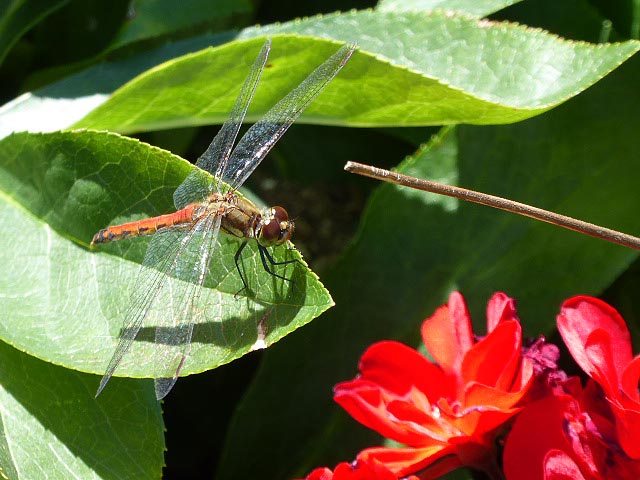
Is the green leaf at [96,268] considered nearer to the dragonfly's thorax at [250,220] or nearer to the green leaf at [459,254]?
the dragonfly's thorax at [250,220]

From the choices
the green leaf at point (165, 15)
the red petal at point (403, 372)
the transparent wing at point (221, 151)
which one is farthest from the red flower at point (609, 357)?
the green leaf at point (165, 15)

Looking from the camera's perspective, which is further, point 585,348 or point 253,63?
point 253,63

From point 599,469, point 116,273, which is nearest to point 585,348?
point 599,469

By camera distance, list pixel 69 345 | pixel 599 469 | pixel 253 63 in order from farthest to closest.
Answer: pixel 253 63 → pixel 69 345 → pixel 599 469

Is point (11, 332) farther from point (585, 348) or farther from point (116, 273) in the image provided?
point (585, 348)

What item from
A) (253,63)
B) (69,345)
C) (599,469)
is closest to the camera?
(599,469)

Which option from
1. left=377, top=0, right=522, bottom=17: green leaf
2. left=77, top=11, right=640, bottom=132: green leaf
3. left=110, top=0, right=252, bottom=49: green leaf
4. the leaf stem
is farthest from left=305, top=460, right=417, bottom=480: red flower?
left=110, top=0, right=252, bottom=49: green leaf

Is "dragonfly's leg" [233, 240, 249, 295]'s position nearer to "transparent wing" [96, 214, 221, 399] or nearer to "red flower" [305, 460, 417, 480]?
"transparent wing" [96, 214, 221, 399]

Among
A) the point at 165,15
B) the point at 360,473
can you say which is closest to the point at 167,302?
the point at 360,473
